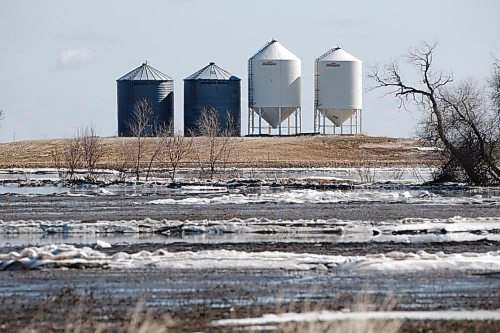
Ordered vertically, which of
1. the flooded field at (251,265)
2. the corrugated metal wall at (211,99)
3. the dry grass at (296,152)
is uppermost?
the corrugated metal wall at (211,99)

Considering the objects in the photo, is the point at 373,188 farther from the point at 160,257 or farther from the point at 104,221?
the point at 160,257

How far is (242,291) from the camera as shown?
15.3 metres

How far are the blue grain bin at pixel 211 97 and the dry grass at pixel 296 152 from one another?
3.27 m

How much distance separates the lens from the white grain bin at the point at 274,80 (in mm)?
91938

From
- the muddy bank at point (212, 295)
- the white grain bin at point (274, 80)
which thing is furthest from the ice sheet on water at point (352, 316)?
the white grain bin at point (274, 80)

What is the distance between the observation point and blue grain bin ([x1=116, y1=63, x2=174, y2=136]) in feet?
306

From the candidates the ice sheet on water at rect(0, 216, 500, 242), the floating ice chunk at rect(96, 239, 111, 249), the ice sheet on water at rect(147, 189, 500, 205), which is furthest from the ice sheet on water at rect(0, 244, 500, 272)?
the ice sheet on water at rect(147, 189, 500, 205)

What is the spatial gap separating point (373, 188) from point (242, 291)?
1264 inches

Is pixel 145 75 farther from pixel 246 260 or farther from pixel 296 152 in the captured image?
pixel 246 260

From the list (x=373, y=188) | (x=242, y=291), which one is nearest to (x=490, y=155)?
(x=373, y=188)

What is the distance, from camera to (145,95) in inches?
3669

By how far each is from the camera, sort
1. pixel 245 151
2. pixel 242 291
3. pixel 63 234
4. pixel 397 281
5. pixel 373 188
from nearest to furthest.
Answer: pixel 242 291
pixel 397 281
pixel 63 234
pixel 373 188
pixel 245 151

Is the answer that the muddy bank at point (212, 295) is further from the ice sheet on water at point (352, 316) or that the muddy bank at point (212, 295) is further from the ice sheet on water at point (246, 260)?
the ice sheet on water at point (246, 260)

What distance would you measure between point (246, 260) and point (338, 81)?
74.6m
